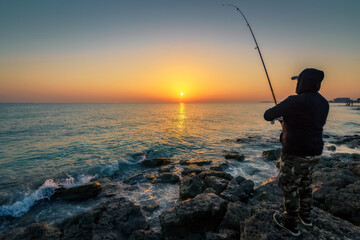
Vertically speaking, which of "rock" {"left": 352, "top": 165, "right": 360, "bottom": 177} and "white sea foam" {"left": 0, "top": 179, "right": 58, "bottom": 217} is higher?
"rock" {"left": 352, "top": 165, "right": 360, "bottom": 177}

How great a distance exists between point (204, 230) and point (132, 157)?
11710 mm

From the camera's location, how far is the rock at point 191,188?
7785 mm

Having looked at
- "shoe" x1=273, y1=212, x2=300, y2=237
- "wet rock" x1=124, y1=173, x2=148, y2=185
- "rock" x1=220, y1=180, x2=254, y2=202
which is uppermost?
"shoe" x1=273, y1=212, x2=300, y2=237

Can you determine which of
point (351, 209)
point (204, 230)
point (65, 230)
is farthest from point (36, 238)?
point (351, 209)

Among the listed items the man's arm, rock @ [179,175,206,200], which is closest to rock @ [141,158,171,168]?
rock @ [179,175,206,200]

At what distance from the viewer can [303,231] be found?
347 cm

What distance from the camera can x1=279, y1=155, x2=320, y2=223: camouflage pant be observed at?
3.11m

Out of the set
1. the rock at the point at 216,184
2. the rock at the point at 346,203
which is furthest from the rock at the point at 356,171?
the rock at the point at 216,184

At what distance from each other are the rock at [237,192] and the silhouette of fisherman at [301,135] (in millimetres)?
3684

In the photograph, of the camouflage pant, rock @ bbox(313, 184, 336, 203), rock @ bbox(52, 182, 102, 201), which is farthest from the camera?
rock @ bbox(52, 182, 102, 201)

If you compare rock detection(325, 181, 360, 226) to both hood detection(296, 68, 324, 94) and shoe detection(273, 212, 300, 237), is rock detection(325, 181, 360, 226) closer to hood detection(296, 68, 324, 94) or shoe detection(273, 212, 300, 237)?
shoe detection(273, 212, 300, 237)

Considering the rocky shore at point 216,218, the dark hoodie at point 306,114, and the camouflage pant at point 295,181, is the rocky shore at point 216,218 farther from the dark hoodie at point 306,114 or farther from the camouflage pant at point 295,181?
the dark hoodie at point 306,114

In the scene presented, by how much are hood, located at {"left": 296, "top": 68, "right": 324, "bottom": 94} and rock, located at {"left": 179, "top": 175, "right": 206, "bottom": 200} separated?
6.21 meters

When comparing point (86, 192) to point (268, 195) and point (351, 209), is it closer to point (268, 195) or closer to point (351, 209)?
point (268, 195)
